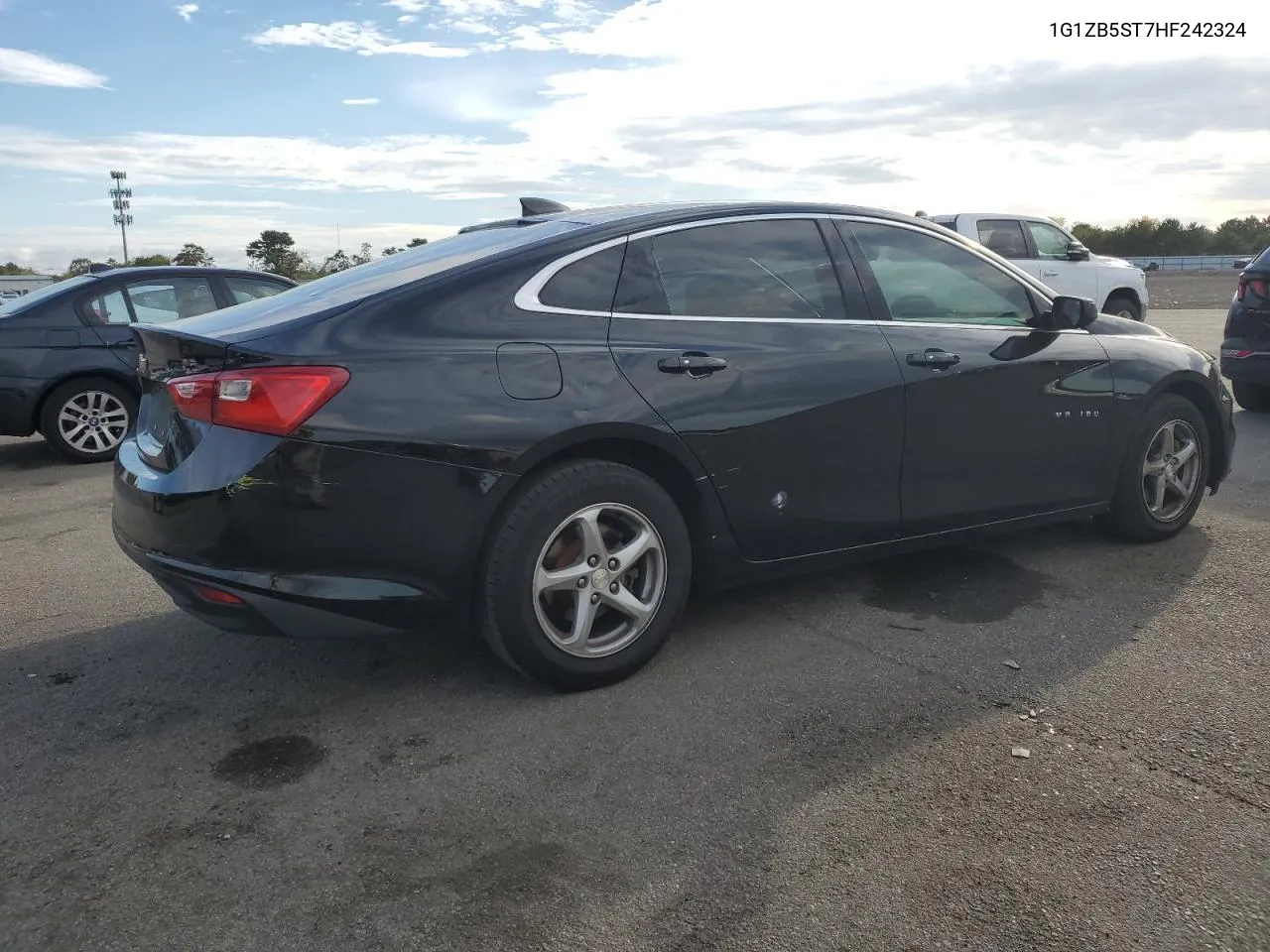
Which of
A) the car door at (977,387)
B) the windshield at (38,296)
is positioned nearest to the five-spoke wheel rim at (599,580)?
the car door at (977,387)

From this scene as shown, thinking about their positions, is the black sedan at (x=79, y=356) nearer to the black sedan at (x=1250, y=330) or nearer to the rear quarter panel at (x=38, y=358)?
the rear quarter panel at (x=38, y=358)

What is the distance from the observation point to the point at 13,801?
2.89 metres

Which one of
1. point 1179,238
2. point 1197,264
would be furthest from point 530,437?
point 1179,238

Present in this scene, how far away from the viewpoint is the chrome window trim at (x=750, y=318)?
136 inches

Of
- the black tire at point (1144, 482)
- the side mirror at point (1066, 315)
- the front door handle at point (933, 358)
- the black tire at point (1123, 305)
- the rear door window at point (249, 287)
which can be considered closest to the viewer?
the front door handle at point (933, 358)

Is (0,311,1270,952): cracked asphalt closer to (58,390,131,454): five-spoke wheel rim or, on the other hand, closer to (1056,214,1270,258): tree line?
(58,390,131,454): five-spoke wheel rim

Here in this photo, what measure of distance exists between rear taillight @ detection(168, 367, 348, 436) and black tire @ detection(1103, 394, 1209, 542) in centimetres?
360

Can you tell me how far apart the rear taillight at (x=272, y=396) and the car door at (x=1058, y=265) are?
1263cm

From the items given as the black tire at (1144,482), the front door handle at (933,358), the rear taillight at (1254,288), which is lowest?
the black tire at (1144,482)

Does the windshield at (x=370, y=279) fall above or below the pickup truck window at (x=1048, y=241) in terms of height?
below

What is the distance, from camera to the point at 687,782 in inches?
115

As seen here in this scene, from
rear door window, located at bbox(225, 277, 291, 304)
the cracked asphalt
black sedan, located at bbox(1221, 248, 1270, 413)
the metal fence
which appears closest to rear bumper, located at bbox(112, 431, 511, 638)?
the cracked asphalt

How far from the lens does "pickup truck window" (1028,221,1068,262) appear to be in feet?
46.0

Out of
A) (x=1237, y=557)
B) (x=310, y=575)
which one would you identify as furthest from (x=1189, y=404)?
(x=310, y=575)
